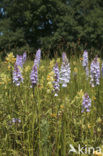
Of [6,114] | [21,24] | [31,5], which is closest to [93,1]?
[31,5]

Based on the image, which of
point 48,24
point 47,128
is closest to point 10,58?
point 47,128

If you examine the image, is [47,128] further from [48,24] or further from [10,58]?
[48,24]

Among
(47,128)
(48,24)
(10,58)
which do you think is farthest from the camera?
(48,24)

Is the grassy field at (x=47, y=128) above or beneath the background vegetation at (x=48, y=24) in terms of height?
beneath

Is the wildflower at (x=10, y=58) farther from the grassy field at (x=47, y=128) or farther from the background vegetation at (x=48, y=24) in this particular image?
the background vegetation at (x=48, y=24)

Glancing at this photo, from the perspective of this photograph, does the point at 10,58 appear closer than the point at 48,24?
Yes

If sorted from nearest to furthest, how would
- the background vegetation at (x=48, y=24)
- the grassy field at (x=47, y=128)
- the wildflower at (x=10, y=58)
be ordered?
1. the grassy field at (x=47, y=128)
2. the wildflower at (x=10, y=58)
3. the background vegetation at (x=48, y=24)

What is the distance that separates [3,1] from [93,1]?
353 inches

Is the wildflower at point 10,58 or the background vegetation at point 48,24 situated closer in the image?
the wildflower at point 10,58

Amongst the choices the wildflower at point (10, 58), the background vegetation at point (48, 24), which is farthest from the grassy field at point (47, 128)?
the background vegetation at point (48, 24)

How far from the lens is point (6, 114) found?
7.25ft

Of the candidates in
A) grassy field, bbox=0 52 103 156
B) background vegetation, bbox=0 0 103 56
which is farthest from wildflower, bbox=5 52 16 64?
background vegetation, bbox=0 0 103 56

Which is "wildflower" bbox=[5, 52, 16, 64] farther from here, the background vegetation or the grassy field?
the background vegetation

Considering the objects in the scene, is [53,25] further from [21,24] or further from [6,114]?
[6,114]
